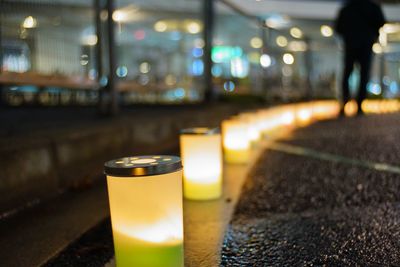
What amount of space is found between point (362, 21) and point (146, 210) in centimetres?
745

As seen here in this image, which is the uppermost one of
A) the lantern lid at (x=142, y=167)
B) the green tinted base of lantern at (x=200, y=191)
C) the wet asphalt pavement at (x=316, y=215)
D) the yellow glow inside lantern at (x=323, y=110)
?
the lantern lid at (x=142, y=167)

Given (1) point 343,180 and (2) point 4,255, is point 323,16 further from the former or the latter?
(2) point 4,255

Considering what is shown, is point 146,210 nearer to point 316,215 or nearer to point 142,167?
point 142,167

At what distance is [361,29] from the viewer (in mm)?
7871

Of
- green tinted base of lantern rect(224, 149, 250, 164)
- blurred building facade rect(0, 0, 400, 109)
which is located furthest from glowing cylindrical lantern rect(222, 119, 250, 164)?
blurred building facade rect(0, 0, 400, 109)

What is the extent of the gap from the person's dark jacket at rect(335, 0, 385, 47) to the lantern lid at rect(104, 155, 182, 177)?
23.6 feet

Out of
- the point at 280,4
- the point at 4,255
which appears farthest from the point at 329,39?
the point at 4,255

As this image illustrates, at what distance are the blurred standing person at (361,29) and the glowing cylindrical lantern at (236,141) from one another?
4.83 m

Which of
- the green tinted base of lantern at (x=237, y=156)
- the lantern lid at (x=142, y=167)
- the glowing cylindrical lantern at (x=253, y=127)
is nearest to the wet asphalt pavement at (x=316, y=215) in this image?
the green tinted base of lantern at (x=237, y=156)

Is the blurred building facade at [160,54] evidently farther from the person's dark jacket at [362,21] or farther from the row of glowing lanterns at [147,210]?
the row of glowing lanterns at [147,210]

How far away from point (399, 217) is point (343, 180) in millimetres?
1004

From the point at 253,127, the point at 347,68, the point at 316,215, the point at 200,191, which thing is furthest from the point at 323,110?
the point at 316,215

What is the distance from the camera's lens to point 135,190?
57.2 inches

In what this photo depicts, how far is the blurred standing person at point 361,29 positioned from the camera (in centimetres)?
782
